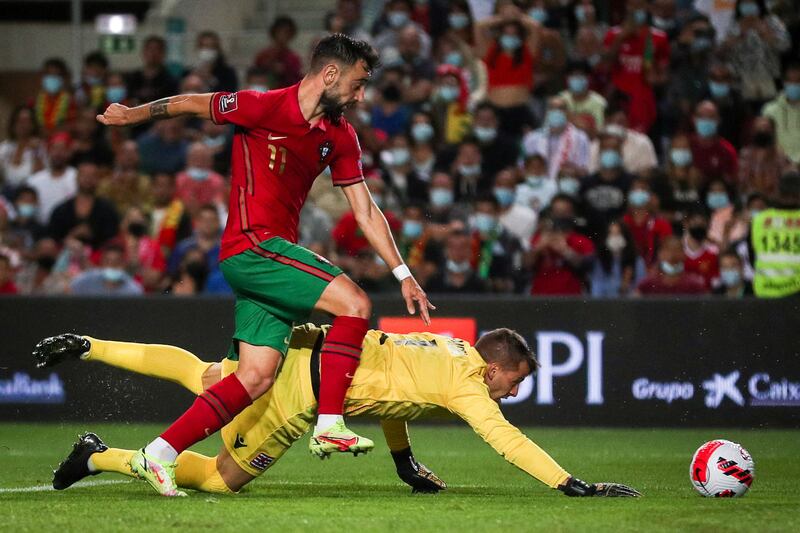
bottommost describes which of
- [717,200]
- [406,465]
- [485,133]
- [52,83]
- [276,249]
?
[406,465]

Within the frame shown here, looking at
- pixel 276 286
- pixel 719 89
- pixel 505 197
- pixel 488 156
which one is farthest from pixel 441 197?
pixel 276 286

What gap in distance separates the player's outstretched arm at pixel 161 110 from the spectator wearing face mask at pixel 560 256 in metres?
5.96

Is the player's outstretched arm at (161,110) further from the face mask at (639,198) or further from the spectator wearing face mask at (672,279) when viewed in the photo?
the face mask at (639,198)

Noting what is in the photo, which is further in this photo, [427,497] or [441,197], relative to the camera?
[441,197]

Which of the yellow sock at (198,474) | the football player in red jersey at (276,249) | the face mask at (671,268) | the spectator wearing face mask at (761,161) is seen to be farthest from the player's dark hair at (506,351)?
the spectator wearing face mask at (761,161)

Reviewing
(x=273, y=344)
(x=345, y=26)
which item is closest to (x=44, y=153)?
(x=345, y=26)

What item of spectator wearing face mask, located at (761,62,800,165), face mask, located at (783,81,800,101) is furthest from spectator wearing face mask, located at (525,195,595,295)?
face mask, located at (783,81,800,101)

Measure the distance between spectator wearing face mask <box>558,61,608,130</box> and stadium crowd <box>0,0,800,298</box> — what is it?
0.07 ft

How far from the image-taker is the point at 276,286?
705 cm

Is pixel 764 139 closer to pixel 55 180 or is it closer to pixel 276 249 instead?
pixel 55 180

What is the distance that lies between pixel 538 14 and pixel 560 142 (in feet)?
7.31

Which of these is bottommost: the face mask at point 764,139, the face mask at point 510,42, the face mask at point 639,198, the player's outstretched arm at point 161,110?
the face mask at point 639,198

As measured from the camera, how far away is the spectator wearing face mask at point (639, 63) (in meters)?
15.3

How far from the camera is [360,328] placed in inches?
274
